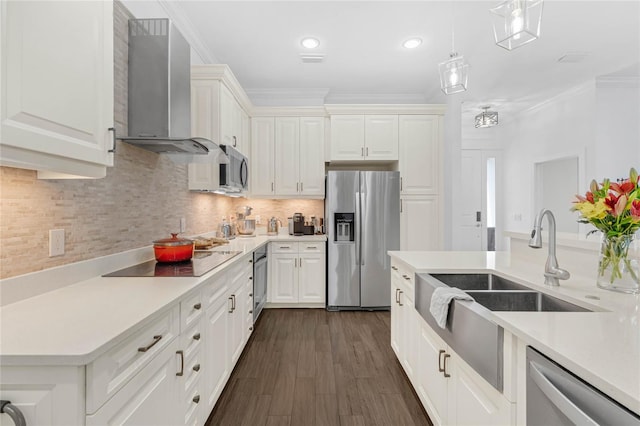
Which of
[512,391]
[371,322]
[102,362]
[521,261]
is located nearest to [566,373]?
[512,391]

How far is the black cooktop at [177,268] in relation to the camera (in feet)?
5.46

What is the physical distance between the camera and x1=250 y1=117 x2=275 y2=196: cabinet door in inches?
162

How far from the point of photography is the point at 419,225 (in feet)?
13.3

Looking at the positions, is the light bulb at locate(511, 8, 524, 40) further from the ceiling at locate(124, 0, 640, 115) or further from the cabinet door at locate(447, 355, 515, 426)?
the cabinet door at locate(447, 355, 515, 426)

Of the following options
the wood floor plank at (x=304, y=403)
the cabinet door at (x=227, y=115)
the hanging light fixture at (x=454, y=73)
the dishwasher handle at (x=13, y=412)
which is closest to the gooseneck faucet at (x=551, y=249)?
the hanging light fixture at (x=454, y=73)

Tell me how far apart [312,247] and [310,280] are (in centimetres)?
42

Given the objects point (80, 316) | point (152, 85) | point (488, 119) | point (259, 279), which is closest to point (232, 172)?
point (152, 85)

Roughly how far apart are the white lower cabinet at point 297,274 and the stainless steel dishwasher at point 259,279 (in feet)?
0.62

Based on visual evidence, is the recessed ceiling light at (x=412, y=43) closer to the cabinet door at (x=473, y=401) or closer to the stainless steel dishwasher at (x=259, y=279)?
the stainless steel dishwasher at (x=259, y=279)

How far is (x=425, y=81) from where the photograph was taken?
4047 millimetres

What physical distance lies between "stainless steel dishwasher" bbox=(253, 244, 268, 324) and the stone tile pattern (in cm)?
66

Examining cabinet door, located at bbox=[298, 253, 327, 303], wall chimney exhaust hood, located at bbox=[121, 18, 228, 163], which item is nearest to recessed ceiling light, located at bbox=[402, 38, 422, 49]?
wall chimney exhaust hood, located at bbox=[121, 18, 228, 163]

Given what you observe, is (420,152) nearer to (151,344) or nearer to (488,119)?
(488,119)

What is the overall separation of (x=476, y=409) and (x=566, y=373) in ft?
1.89
